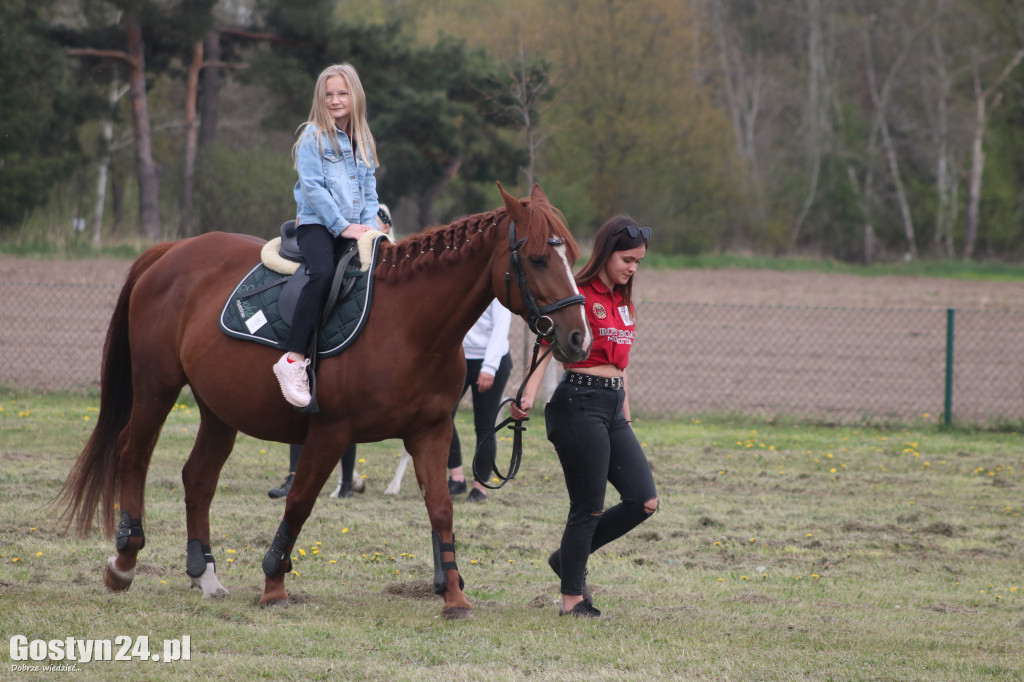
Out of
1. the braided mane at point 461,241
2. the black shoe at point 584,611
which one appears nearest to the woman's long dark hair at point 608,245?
the braided mane at point 461,241

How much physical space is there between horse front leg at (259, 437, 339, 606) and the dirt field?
8.34 meters

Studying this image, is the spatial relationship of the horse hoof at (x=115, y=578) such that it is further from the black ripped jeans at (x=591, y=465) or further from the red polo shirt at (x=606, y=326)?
the red polo shirt at (x=606, y=326)

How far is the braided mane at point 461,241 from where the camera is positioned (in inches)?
176

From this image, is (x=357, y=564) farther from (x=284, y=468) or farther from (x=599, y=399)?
(x=284, y=468)

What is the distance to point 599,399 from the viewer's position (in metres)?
4.80

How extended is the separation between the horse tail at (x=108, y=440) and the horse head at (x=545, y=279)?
8.13 ft

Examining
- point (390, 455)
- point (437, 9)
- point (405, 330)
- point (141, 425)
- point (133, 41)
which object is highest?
point (437, 9)

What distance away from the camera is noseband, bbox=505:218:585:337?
14.3ft

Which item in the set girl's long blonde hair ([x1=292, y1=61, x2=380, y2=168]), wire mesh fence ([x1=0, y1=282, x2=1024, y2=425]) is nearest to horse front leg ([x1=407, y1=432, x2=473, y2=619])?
girl's long blonde hair ([x1=292, y1=61, x2=380, y2=168])

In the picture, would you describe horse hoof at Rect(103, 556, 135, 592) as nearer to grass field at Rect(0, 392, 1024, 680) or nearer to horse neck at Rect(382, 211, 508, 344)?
grass field at Rect(0, 392, 1024, 680)

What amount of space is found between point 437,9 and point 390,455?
48.2m

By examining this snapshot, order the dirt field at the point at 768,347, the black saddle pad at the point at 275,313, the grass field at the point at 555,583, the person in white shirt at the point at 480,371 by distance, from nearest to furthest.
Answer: the grass field at the point at 555,583 → the black saddle pad at the point at 275,313 → the person in white shirt at the point at 480,371 → the dirt field at the point at 768,347

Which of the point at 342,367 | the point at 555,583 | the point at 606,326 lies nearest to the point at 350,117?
the point at 342,367

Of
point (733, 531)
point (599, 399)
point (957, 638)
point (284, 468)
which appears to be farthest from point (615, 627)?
point (284, 468)
